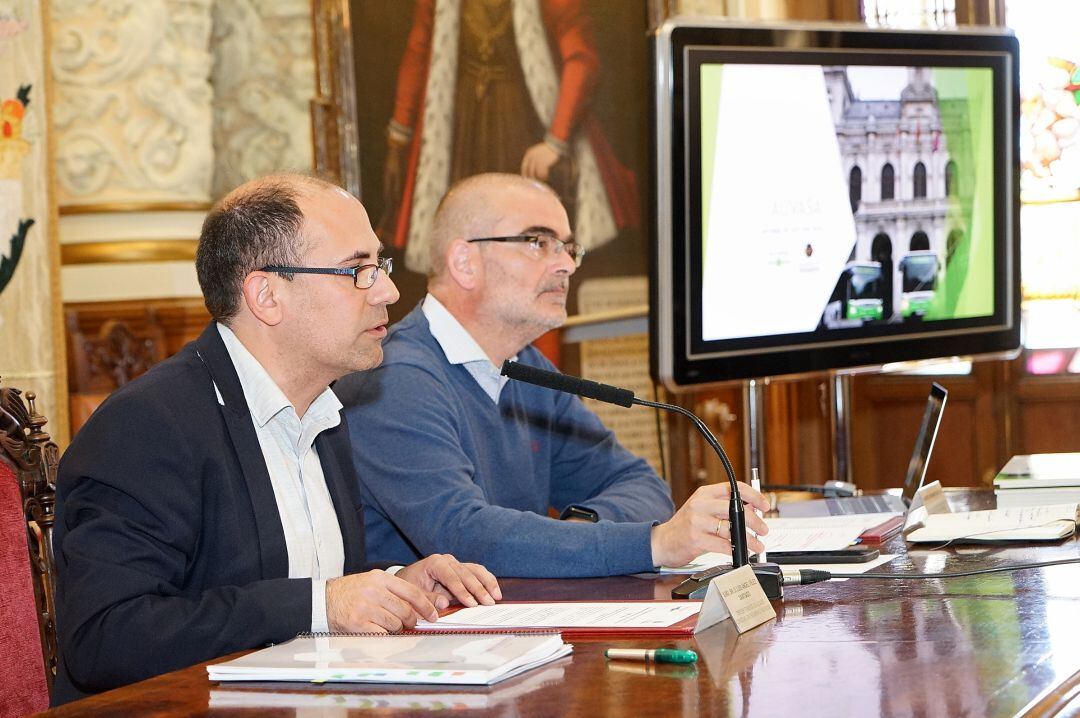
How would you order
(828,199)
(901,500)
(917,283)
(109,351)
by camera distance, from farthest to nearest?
(109,351) < (917,283) < (828,199) < (901,500)

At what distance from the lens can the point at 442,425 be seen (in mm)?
2340

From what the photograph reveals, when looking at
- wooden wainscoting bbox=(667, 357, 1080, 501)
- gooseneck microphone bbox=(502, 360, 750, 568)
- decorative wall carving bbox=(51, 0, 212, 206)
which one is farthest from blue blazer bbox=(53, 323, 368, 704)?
wooden wainscoting bbox=(667, 357, 1080, 501)

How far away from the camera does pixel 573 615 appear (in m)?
1.71

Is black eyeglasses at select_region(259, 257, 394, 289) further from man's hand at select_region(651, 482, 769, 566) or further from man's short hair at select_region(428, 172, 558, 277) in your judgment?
man's short hair at select_region(428, 172, 558, 277)

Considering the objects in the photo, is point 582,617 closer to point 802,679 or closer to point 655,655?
point 655,655

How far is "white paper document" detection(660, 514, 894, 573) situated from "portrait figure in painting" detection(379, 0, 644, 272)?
2.25 meters

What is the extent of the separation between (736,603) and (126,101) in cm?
315

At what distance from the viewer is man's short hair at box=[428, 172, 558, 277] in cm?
275

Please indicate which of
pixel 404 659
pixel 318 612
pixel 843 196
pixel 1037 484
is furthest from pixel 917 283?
pixel 404 659

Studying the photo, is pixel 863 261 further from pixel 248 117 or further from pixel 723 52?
pixel 248 117

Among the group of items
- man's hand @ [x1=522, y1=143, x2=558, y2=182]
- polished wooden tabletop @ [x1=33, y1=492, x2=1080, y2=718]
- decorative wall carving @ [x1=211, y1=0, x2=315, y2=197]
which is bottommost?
polished wooden tabletop @ [x1=33, y1=492, x2=1080, y2=718]

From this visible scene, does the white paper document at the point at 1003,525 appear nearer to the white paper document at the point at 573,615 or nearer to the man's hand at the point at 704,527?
the man's hand at the point at 704,527

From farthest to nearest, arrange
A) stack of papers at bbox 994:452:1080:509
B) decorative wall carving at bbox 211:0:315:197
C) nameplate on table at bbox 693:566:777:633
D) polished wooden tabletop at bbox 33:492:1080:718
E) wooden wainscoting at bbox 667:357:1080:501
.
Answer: wooden wainscoting at bbox 667:357:1080:501, decorative wall carving at bbox 211:0:315:197, stack of papers at bbox 994:452:1080:509, nameplate on table at bbox 693:566:777:633, polished wooden tabletop at bbox 33:492:1080:718

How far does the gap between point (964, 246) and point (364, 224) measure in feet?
5.91
